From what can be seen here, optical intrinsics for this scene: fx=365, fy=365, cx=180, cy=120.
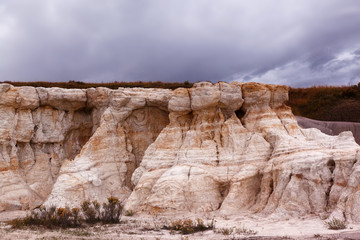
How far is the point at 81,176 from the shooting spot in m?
15.8

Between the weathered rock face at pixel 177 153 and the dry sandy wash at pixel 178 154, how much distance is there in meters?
0.04

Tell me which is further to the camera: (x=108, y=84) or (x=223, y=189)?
(x=108, y=84)

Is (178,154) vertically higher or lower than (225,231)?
higher

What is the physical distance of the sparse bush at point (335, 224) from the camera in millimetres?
8953

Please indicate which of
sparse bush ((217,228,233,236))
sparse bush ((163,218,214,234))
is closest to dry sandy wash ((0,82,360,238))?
sparse bush ((217,228,233,236))

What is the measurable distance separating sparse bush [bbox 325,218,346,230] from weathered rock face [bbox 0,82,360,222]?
0.38 meters

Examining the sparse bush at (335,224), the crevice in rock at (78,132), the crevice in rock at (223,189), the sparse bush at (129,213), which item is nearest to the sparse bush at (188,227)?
the sparse bush at (335,224)

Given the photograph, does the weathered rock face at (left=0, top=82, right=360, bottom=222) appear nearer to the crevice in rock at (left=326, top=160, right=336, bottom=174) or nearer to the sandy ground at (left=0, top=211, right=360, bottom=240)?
the crevice in rock at (left=326, top=160, right=336, bottom=174)

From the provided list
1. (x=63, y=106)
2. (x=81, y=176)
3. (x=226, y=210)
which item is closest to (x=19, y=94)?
(x=63, y=106)

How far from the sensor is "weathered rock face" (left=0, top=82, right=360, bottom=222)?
11.6m

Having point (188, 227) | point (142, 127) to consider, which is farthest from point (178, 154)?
point (188, 227)

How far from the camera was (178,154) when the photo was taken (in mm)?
15297

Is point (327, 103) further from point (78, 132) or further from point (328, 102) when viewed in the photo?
point (78, 132)

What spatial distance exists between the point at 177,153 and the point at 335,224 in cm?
750
